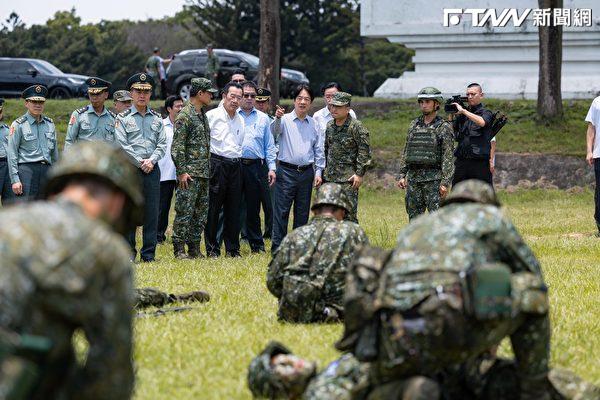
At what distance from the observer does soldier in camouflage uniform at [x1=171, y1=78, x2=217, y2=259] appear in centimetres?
1341

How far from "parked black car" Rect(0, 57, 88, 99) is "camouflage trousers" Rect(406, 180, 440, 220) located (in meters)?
23.3

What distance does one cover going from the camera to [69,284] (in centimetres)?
410

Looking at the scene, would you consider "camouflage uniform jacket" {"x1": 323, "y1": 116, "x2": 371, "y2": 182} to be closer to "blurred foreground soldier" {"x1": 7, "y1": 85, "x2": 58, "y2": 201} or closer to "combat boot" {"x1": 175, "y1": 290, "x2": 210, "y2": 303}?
"blurred foreground soldier" {"x1": 7, "y1": 85, "x2": 58, "y2": 201}

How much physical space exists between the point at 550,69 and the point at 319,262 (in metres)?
19.2

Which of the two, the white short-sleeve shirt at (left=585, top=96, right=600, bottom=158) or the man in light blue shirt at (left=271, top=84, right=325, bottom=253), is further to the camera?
the white short-sleeve shirt at (left=585, top=96, right=600, bottom=158)

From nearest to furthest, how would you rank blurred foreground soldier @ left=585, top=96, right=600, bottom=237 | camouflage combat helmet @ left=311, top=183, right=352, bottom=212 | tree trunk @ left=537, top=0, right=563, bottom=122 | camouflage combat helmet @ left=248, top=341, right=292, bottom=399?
1. camouflage combat helmet @ left=248, top=341, right=292, bottom=399
2. camouflage combat helmet @ left=311, top=183, right=352, bottom=212
3. blurred foreground soldier @ left=585, top=96, right=600, bottom=237
4. tree trunk @ left=537, top=0, right=563, bottom=122

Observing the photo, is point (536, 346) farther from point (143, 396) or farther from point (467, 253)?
point (143, 396)

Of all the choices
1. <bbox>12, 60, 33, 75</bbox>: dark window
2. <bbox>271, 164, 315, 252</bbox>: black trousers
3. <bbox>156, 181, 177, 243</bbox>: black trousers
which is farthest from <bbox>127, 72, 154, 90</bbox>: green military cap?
<bbox>12, 60, 33, 75</bbox>: dark window

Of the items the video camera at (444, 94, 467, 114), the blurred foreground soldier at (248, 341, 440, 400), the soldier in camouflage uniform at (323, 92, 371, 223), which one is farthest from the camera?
the video camera at (444, 94, 467, 114)

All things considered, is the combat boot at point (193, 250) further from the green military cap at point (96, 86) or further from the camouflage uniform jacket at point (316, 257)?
the camouflage uniform jacket at point (316, 257)

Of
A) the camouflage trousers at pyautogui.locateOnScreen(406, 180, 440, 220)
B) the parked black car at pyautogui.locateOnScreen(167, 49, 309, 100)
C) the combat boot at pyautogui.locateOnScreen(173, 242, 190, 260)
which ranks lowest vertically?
the combat boot at pyautogui.locateOnScreen(173, 242, 190, 260)

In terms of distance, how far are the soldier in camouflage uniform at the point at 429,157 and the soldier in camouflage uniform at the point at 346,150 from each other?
548 millimetres

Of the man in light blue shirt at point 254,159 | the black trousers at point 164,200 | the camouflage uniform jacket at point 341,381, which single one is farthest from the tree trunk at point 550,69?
the camouflage uniform jacket at point 341,381

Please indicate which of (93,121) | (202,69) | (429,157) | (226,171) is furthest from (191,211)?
(202,69)
